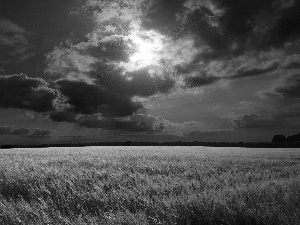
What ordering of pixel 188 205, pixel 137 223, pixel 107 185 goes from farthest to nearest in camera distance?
pixel 107 185 < pixel 188 205 < pixel 137 223

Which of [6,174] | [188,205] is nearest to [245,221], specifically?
[188,205]

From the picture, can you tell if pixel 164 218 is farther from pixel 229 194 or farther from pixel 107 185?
pixel 107 185

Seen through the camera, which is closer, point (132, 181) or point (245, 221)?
point (245, 221)

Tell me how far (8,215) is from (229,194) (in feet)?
12.1

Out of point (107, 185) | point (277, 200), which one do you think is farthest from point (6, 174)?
point (277, 200)

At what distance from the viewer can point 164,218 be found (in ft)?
13.0

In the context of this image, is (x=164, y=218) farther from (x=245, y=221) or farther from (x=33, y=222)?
A: (x=33, y=222)

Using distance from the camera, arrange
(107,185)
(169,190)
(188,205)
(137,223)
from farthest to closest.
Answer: (107,185), (169,190), (188,205), (137,223)

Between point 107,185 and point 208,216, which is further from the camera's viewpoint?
point 107,185

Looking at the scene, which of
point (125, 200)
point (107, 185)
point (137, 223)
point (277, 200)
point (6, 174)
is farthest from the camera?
point (6, 174)

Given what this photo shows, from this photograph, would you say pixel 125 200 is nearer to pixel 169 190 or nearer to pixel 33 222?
pixel 169 190

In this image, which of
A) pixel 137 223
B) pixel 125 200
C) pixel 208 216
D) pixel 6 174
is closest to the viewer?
pixel 137 223

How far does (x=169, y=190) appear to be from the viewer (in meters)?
5.61

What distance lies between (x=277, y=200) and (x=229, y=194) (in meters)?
0.77
